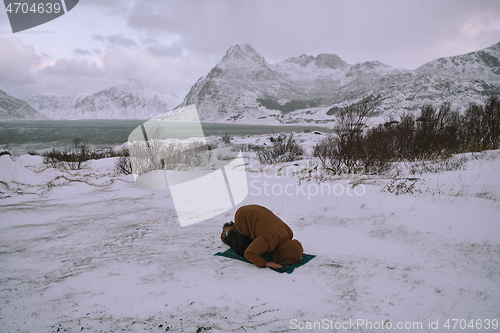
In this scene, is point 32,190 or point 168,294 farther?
point 32,190

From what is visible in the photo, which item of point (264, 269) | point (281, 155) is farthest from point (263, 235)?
point (281, 155)

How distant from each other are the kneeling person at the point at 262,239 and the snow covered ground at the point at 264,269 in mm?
199

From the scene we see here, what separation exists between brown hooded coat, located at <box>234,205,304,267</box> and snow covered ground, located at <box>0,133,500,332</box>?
8.7 inches

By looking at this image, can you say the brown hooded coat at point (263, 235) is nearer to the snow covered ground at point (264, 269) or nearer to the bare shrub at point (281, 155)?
the snow covered ground at point (264, 269)

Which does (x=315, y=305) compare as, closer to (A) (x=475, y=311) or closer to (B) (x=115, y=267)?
(A) (x=475, y=311)

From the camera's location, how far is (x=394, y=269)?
10.8ft

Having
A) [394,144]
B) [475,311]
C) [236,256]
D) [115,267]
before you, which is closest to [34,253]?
[115,267]

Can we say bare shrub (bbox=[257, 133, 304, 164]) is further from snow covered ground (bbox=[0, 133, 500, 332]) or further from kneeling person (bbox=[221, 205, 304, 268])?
kneeling person (bbox=[221, 205, 304, 268])

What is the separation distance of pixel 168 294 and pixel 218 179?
5.99 meters

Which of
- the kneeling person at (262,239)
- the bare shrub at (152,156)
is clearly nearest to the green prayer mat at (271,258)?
the kneeling person at (262,239)

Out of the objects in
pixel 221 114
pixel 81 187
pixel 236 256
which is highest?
Result: pixel 221 114

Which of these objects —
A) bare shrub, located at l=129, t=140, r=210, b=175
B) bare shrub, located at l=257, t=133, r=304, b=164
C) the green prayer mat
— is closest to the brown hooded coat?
the green prayer mat

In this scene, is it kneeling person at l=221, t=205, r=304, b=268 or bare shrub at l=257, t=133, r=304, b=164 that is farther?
bare shrub at l=257, t=133, r=304, b=164

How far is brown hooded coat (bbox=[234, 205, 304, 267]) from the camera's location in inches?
130
